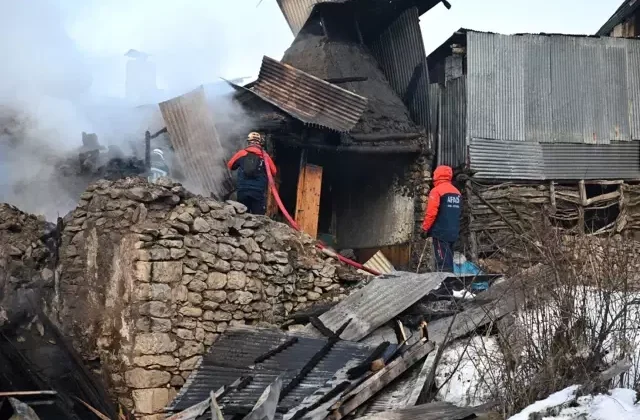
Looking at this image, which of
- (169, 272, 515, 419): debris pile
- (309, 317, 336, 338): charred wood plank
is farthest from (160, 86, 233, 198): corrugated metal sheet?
→ (309, 317, 336, 338): charred wood plank

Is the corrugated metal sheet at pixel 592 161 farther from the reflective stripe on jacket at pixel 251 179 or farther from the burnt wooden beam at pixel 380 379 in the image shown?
the burnt wooden beam at pixel 380 379

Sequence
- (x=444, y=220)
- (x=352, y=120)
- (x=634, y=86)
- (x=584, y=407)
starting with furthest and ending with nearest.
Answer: (x=634, y=86) < (x=352, y=120) < (x=444, y=220) < (x=584, y=407)

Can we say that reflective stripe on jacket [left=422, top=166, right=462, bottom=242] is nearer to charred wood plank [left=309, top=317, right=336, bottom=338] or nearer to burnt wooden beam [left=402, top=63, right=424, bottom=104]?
charred wood plank [left=309, top=317, right=336, bottom=338]

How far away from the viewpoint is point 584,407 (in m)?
5.09

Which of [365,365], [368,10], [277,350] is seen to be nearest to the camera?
[365,365]

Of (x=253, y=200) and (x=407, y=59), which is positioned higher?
(x=407, y=59)

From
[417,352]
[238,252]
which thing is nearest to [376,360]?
[417,352]

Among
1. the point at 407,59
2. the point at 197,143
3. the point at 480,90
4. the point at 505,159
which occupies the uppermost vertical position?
the point at 407,59

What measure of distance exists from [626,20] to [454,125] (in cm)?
577

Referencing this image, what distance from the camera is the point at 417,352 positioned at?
6.15 meters

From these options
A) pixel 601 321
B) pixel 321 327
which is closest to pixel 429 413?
pixel 601 321

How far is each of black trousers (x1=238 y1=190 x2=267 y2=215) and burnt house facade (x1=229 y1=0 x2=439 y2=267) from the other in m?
2.42

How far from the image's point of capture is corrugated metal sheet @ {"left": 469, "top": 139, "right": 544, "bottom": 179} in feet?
43.4

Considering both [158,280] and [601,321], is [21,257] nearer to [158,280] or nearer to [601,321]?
[158,280]
